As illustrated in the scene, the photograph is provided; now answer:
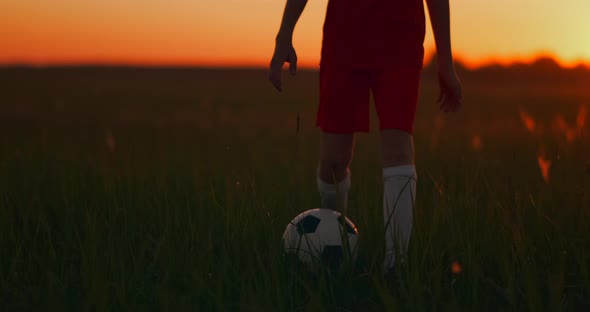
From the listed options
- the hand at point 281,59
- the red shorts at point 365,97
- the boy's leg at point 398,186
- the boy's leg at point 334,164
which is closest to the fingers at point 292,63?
the hand at point 281,59

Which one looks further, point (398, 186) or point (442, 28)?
point (442, 28)

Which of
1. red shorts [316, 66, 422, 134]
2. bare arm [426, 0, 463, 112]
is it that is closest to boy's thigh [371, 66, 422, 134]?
red shorts [316, 66, 422, 134]

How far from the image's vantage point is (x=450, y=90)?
2834mm

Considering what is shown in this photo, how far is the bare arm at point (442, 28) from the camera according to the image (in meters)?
2.75

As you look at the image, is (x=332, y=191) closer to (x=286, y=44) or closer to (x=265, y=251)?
(x=265, y=251)

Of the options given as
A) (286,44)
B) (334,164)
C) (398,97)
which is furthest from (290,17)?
(334,164)

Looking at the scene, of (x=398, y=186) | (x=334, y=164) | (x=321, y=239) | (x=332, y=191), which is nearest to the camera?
(x=398, y=186)

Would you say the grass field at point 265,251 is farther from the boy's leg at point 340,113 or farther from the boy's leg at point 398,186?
the boy's leg at point 340,113

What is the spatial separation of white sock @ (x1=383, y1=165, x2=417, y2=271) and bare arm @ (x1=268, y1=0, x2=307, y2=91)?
0.68 metres

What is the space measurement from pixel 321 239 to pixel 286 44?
0.94m

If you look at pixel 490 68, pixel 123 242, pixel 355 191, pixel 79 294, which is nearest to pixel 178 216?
pixel 123 242

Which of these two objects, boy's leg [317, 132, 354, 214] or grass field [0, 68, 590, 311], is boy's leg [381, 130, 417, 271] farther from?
boy's leg [317, 132, 354, 214]

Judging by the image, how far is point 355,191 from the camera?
4121 mm

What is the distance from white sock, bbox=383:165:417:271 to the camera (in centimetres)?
259
